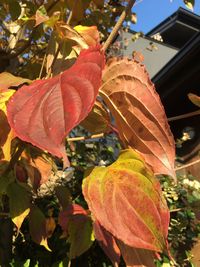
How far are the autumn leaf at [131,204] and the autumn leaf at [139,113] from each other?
2 cm

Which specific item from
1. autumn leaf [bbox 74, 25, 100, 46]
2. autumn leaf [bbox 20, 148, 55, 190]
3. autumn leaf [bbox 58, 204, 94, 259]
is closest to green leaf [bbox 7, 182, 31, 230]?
autumn leaf [bbox 20, 148, 55, 190]

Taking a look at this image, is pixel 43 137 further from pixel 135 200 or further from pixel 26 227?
pixel 26 227

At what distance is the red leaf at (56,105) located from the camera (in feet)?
A: 1.69

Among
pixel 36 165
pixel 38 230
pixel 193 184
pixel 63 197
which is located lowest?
pixel 193 184

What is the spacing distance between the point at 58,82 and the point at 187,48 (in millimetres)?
3581

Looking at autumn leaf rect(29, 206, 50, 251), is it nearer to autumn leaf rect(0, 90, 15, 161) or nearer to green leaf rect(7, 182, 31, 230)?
green leaf rect(7, 182, 31, 230)

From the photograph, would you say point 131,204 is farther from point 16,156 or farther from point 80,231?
point 80,231

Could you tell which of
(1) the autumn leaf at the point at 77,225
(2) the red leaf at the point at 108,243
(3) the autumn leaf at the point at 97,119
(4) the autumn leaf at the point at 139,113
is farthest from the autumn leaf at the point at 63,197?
(4) the autumn leaf at the point at 139,113

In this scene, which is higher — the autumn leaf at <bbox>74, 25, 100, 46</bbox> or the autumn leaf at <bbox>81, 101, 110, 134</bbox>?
the autumn leaf at <bbox>74, 25, 100, 46</bbox>

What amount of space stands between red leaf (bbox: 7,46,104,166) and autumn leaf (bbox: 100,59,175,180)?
0.09 m

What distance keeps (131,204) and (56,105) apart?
0.62 feet

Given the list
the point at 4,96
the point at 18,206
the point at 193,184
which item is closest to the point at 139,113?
the point at 4,96

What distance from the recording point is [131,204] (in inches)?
25.1

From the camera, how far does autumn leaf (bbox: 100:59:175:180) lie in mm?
671
